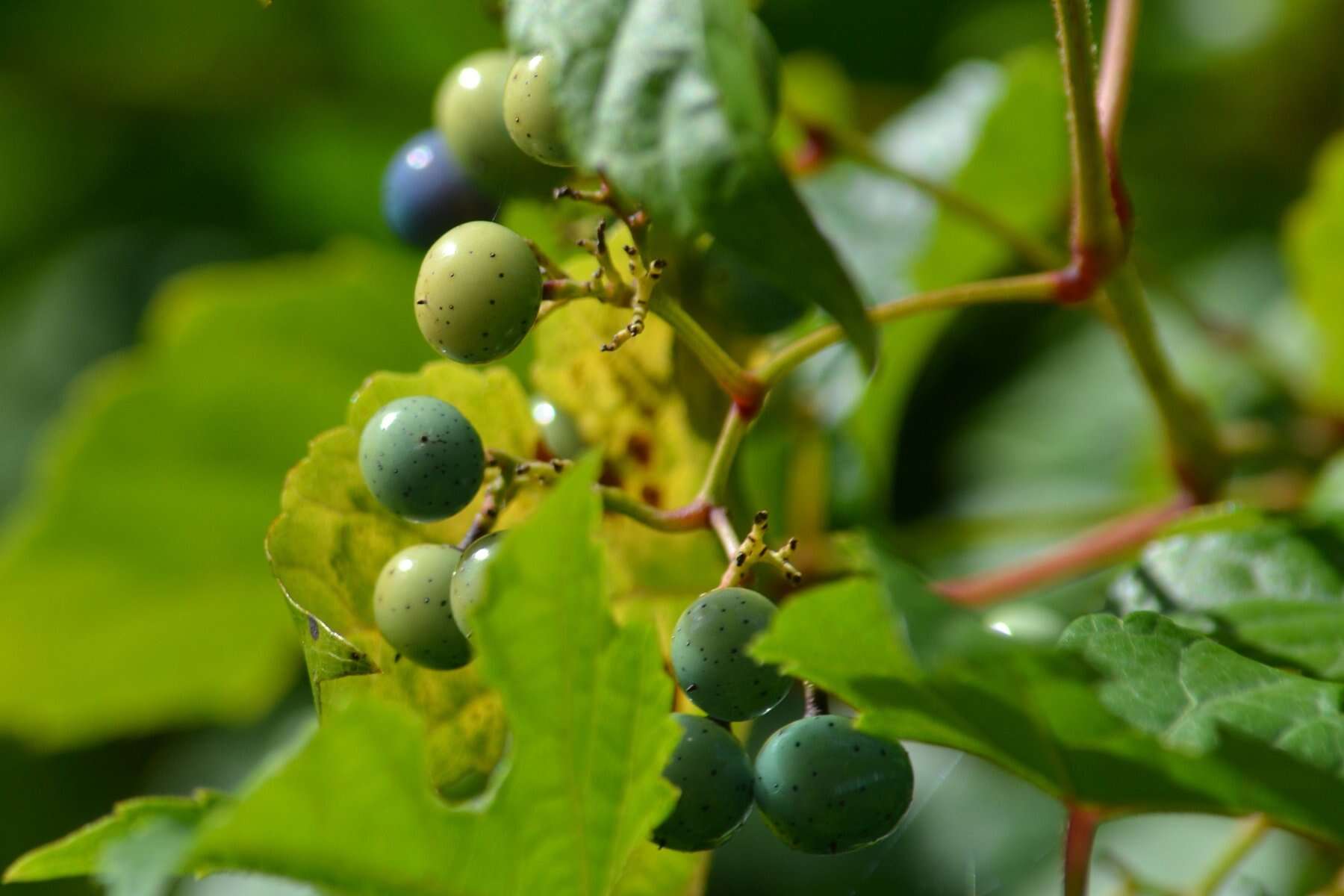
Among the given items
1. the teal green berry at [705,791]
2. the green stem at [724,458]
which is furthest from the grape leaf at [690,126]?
the teal green berry at [705,791]

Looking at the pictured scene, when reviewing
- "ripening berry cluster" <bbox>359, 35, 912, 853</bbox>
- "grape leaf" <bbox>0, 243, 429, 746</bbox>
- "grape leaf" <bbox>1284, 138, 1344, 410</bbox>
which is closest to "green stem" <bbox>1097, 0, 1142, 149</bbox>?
"ripening berry cluster" <bbox>359, 35, 912, 853</bbox>

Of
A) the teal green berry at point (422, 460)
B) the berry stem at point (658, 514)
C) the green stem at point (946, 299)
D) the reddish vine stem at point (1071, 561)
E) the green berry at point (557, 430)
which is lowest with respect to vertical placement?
the reddish vine stem at point (1071, 561)

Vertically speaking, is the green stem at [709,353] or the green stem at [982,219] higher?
the green stem at [709,353]

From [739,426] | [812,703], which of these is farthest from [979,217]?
[812,703]

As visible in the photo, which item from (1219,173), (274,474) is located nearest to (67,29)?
(274,474)

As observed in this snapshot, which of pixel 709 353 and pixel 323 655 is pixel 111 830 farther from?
pixel 709 353

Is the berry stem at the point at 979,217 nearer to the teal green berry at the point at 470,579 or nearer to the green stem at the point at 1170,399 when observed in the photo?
the green stem at the point at 1170,399

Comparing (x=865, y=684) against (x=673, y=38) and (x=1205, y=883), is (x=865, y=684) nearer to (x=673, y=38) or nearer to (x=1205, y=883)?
(x=673, y=38)
